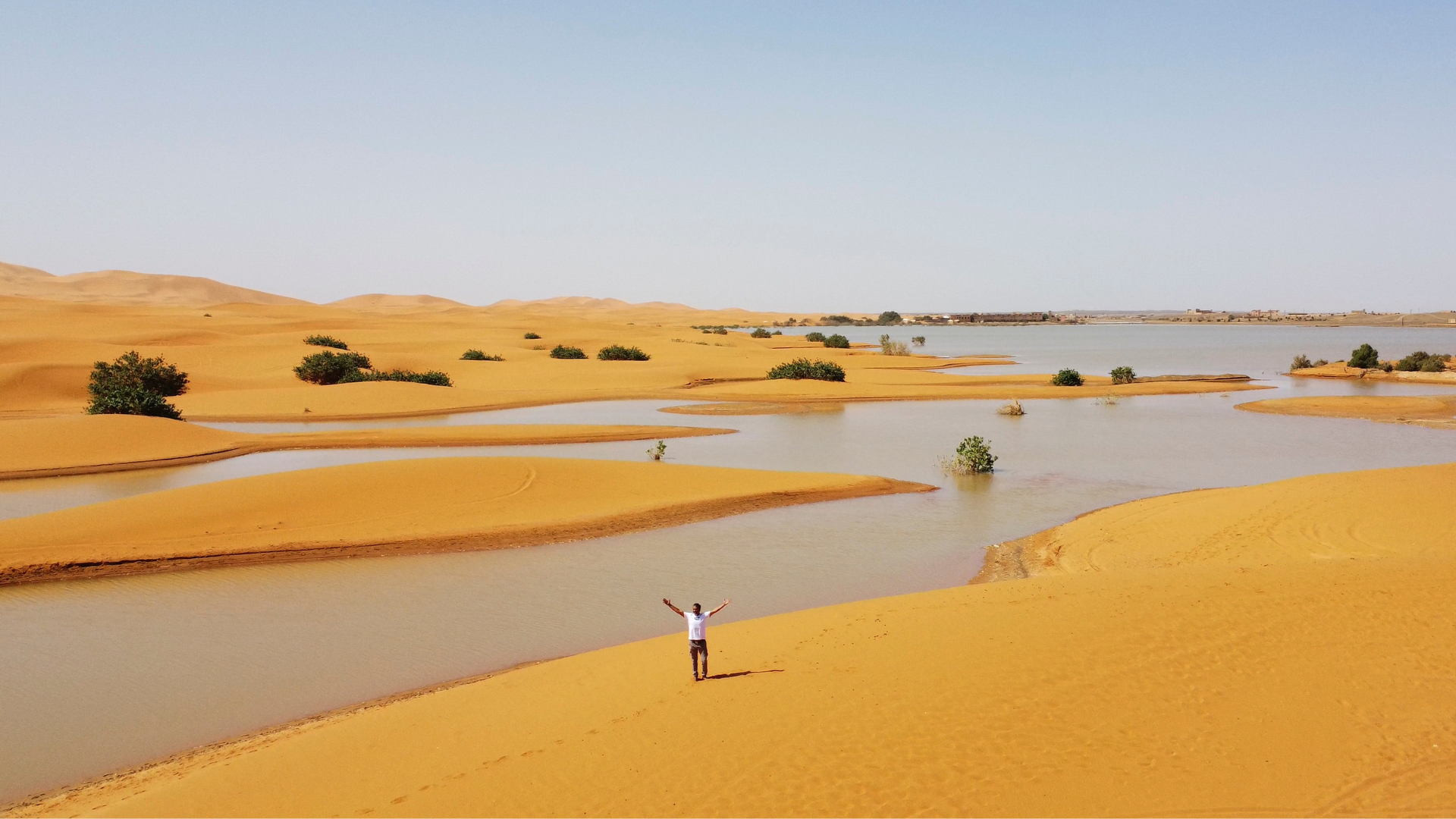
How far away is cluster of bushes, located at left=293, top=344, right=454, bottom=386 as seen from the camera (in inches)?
1689

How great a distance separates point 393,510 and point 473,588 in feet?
15.8

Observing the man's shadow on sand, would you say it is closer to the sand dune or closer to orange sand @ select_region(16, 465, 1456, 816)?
orange sand @ select_region(16, 465, 1456, 816)

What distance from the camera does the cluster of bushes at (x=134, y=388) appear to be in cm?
2930

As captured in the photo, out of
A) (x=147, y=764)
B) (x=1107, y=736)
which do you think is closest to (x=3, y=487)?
(x=147, y=764)

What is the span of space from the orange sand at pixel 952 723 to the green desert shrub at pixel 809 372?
36315 millimetres

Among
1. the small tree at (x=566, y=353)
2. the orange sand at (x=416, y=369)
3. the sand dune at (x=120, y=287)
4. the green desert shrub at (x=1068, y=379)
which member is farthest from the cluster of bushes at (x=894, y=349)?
the sand dune at (x=120, y=287)

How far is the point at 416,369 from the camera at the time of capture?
51.1 meters

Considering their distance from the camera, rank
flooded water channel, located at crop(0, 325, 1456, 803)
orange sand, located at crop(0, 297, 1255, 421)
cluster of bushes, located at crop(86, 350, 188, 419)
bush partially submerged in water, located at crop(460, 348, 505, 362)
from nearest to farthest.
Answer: flooded water channel, located at crop(0, 325, 1456, 803) < cluster of bushes, located at crop(86, 350, 188, 419) < orange sand, located at crop(0, 297, 1255, 421) < bush partially submerged in water, located at crop(460, 348, 505, 362)

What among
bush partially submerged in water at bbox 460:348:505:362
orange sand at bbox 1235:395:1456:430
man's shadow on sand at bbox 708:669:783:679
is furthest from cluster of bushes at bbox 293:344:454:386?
man's shadow on sand at bbox 708:669:783:679

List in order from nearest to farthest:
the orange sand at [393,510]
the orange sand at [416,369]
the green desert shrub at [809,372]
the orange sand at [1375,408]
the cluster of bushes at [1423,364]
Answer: the orange sand at [393,510], the orange sand at [1375,408], the orange sand at [416,369], the green desert shrub at [809,372], the cluster of bushes at [1423,364]

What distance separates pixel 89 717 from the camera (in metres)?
8.73

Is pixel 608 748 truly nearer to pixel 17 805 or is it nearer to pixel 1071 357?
pixel 17 805

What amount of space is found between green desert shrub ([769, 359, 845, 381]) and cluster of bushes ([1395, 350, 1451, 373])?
1242 inches

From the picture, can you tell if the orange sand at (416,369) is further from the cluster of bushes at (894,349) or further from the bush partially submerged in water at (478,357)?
the cluster of bushes at (894,349)
